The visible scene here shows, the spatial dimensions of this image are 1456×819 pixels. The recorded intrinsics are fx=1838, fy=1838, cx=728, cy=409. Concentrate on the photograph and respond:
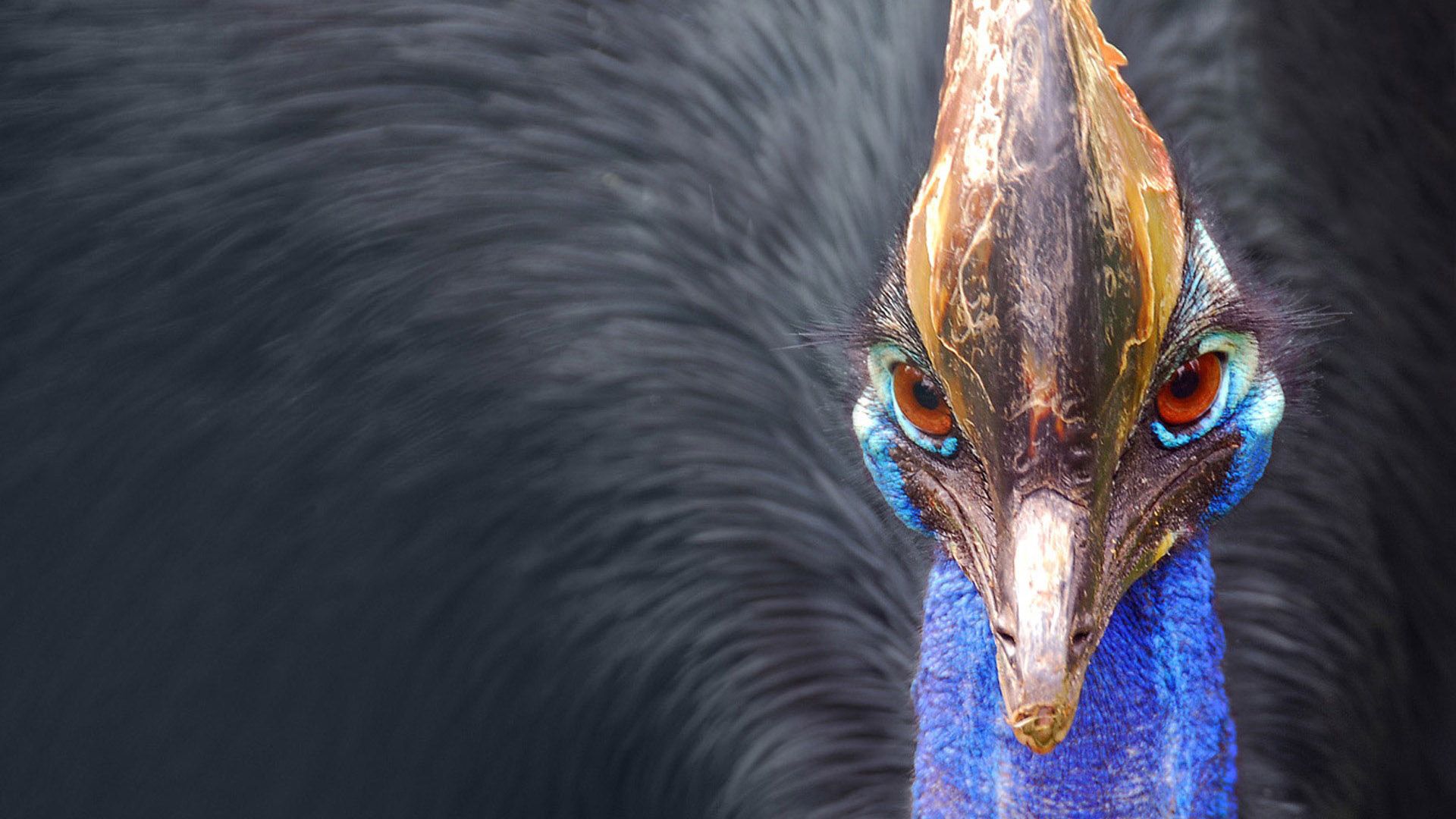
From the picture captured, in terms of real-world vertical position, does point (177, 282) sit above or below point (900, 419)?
above

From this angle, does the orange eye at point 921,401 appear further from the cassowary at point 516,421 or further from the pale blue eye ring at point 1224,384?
the cassowary at point 516,421

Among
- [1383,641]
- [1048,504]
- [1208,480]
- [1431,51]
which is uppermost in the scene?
[1431,51]

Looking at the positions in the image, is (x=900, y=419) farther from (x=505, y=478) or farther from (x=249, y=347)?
(x=249, y=347)

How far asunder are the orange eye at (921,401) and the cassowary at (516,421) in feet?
1.61

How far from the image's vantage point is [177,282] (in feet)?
7.38

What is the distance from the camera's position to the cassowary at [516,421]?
2.23m

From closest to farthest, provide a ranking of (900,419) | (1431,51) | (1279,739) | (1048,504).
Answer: (1048,504) < (900,419) < (1279,739) < (1431,51)

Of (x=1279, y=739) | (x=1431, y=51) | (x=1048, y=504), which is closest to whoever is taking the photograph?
(x=1048, y=504)

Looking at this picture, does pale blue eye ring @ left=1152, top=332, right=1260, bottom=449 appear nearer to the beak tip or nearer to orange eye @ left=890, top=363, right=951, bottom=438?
orange eye @ left=890, top=363, right=951, bottom=438

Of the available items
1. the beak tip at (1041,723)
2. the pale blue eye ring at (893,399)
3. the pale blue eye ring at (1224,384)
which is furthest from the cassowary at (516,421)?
the beak tip at (1041,723)

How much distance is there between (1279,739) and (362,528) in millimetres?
1140

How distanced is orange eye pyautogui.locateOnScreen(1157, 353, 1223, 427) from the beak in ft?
0.53

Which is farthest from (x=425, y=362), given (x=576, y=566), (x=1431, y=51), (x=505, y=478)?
(x=1431, y=51)

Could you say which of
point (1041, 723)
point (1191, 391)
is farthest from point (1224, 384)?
point (1041, 723)
